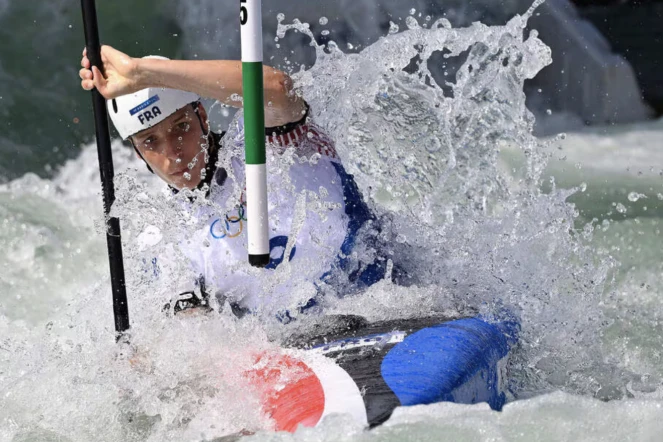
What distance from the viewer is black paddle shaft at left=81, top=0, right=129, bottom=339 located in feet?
7.41

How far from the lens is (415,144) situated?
301 cm

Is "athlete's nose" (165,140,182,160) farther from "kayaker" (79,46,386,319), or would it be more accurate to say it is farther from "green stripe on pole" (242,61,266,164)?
"green stripe on pole" (242,61,266,164)

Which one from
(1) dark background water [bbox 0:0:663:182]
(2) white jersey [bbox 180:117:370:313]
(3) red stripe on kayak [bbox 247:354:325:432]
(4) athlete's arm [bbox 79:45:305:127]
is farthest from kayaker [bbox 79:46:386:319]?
(1) dark background water [bbox 0:0:663:182]

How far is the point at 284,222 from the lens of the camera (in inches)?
101

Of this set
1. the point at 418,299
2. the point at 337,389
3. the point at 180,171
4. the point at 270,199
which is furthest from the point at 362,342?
the point at 180,171

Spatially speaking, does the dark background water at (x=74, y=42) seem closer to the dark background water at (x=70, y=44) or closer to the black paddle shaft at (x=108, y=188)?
the dark background water at (x=70, y=44)

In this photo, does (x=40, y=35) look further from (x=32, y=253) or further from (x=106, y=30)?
(x=32, y=253)

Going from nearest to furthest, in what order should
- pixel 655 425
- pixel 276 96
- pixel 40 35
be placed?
pixel 655 425
pixel 276 96
pixel 40 35

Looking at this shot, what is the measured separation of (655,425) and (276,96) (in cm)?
133

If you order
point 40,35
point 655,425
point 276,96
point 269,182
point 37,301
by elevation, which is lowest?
point 37,301

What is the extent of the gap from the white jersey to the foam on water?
A: 0.07 m

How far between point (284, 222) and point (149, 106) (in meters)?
0.58

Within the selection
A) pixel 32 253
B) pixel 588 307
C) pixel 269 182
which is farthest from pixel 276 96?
pixel 32 253

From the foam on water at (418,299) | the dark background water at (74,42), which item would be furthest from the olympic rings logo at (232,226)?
the dark background water at (74,42)
